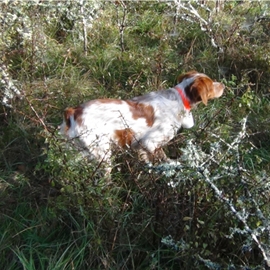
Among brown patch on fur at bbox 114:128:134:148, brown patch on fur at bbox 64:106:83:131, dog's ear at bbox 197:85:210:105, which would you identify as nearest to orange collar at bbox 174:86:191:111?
dog's ear at bbox 197:85:210:105

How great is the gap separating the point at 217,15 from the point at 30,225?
3.75m

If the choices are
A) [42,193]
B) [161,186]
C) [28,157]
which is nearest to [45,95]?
[28,157]

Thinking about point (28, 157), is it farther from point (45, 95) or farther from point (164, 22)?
point (164, 22)

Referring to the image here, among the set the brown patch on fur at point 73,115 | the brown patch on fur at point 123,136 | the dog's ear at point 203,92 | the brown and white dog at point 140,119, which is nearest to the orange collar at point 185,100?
the brown and white dog at point 140,119

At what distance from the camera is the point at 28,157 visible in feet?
13.9

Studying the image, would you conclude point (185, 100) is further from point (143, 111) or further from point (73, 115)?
point (73, 115)

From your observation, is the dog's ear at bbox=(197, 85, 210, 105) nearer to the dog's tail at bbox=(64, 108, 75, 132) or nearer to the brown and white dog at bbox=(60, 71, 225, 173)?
the brown and white dog at bbox=(60, 71, 225, 173)

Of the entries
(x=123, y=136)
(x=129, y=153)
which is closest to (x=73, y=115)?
(x=123, y=136)

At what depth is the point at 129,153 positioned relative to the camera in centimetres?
353

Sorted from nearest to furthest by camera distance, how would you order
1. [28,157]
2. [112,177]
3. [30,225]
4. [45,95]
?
1. [30,225]
2. [112,177]
3. [28,157]
4. [45,95]

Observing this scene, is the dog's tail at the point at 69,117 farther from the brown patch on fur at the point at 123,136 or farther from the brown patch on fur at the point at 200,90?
the brown patch on fur at the point at 200,90

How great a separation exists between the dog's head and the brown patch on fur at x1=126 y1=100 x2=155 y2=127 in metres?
0.42

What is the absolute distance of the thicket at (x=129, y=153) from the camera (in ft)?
10.1

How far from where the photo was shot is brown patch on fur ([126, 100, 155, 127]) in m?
4.11
